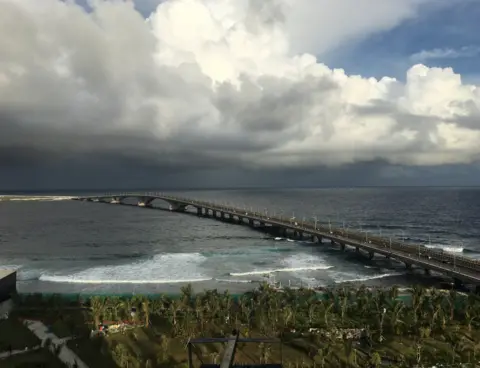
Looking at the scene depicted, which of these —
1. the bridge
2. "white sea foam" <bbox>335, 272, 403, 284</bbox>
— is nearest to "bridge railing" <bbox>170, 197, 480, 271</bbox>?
the bridge

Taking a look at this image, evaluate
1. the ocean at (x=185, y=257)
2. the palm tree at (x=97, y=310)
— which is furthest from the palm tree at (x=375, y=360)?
the ocean at (x=185, y=257)

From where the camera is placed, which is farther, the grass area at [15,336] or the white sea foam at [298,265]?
the white sea foam at [298,265]

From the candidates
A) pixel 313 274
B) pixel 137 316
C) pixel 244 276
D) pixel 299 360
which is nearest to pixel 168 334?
pixel 137 316

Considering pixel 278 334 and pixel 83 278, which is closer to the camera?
pixel 278 334

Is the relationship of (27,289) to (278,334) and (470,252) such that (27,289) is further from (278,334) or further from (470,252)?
(470,252)

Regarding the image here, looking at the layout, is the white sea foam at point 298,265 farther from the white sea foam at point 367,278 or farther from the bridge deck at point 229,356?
the bridge deck at point 229,356
